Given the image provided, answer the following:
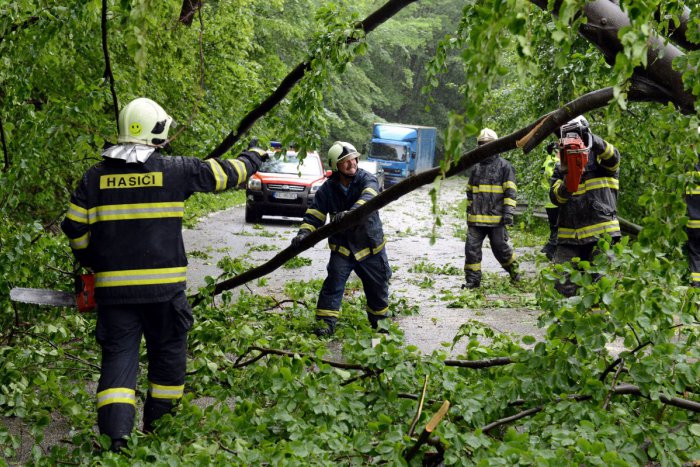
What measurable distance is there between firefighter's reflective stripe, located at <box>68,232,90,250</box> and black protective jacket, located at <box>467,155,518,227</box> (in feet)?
21.3

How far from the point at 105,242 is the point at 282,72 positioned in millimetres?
13168

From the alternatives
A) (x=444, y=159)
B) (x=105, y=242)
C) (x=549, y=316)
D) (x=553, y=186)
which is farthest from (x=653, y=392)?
(x=553, y=186)

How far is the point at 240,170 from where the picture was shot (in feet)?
15.9

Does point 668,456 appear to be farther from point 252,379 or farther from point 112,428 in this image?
point 112,428

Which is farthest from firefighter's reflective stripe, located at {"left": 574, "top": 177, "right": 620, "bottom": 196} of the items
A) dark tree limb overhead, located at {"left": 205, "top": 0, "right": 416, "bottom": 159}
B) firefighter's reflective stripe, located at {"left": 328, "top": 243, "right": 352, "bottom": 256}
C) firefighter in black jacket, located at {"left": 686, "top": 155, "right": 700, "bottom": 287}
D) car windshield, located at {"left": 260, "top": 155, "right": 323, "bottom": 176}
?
car windshield, located at {"left": 260, "top": 155, "right": 323, "bottom": 176}

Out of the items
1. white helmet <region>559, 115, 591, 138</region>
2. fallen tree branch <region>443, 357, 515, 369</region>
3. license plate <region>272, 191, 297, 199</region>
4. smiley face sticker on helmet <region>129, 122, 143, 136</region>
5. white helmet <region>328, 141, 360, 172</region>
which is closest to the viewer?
fallen tree branch <region>443, 357, 515, 369</region>

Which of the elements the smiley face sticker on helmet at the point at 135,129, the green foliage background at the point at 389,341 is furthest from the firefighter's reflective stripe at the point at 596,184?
the smiley face sticker on helmet at the point at 135,129

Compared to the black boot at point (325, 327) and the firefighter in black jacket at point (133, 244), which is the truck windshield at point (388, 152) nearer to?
the black boot at point (325, 327)

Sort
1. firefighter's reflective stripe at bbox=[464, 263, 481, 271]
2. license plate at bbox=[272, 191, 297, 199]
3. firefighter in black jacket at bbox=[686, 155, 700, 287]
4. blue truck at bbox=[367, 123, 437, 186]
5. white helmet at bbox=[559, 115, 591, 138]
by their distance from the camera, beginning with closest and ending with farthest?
1. white helmet at bbox=[559, 115, 591, 138]
2. firefighter in black jacket at bbox=[686, 155, 700, 287]
3. firefighter's reflective stripe at bbox=[464, 263, 481, 271]
4. license plate at bbox=[272, 191, 297, 199]
5. blue truck at bbox=[367, 123, 437, 186]

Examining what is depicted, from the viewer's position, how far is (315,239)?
5.40 m

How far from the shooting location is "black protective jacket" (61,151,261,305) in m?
4.48

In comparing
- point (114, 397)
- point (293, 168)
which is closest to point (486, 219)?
point (114, 397)

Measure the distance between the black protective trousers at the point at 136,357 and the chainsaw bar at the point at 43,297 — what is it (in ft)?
1.72

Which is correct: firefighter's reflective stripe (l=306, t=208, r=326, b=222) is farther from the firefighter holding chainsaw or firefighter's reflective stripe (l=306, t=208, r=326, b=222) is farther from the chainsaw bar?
the chainsaw bar
